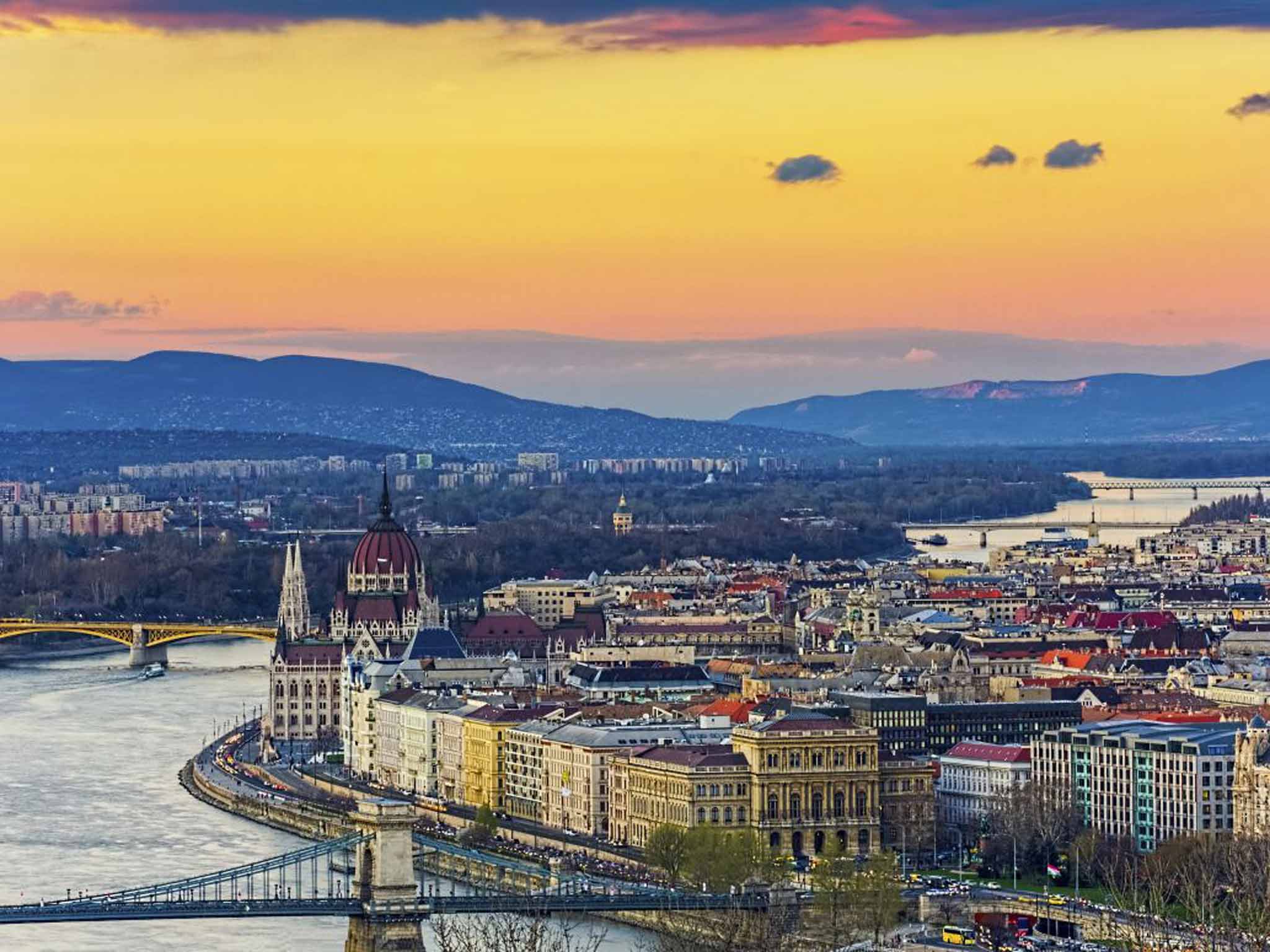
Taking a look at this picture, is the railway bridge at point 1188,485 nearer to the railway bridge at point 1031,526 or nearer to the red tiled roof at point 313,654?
the railway bridge at point 1031,526

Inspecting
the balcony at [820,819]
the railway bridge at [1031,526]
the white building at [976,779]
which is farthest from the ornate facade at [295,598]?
the railway bridge at [1031,526]

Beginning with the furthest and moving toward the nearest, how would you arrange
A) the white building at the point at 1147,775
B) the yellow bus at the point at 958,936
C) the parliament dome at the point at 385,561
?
the parliament dome at the point at 385,561, the white building at the point at 1147,775, the yellow bus at the point at 958,936

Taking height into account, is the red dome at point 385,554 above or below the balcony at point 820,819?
above

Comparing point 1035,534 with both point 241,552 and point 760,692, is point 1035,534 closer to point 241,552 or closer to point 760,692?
point 241,552

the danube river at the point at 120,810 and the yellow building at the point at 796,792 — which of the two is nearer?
the danube river at the point at 120,810

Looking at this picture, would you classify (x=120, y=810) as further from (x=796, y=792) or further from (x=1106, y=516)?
(x=1106, y=516)

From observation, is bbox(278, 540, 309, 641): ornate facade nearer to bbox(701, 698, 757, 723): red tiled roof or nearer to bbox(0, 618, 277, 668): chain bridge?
bbox(0, 618, 277, 668): chain bridge

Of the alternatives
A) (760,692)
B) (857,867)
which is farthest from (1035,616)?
(857,867)

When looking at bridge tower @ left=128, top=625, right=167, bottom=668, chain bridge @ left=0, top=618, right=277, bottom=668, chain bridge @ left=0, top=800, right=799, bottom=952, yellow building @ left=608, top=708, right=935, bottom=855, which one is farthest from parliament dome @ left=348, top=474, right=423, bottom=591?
chain bridge @ left=0, top=800, right=799, bottom=952
